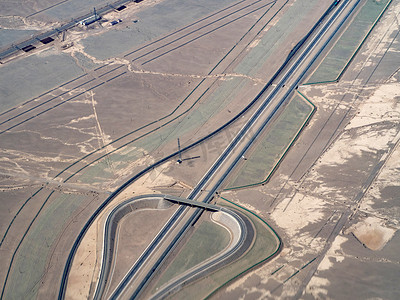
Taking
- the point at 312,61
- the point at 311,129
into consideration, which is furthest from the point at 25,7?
the point at 311,129

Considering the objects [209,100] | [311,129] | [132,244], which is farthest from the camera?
[209,100]

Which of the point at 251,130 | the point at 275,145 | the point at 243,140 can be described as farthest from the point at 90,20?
the point at 275,145

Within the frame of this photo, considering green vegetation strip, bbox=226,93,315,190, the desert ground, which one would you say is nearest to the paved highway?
the desert ground

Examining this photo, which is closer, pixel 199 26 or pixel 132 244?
pixel 132 244

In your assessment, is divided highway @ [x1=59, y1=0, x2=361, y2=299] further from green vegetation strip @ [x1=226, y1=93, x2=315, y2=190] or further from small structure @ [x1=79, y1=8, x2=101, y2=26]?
small structure @ [x1=79, y1=8, x2=101, y2=26]

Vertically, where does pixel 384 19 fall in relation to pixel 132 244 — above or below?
above

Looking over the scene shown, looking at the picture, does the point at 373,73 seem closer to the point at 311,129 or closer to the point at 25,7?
the point at 311,129
